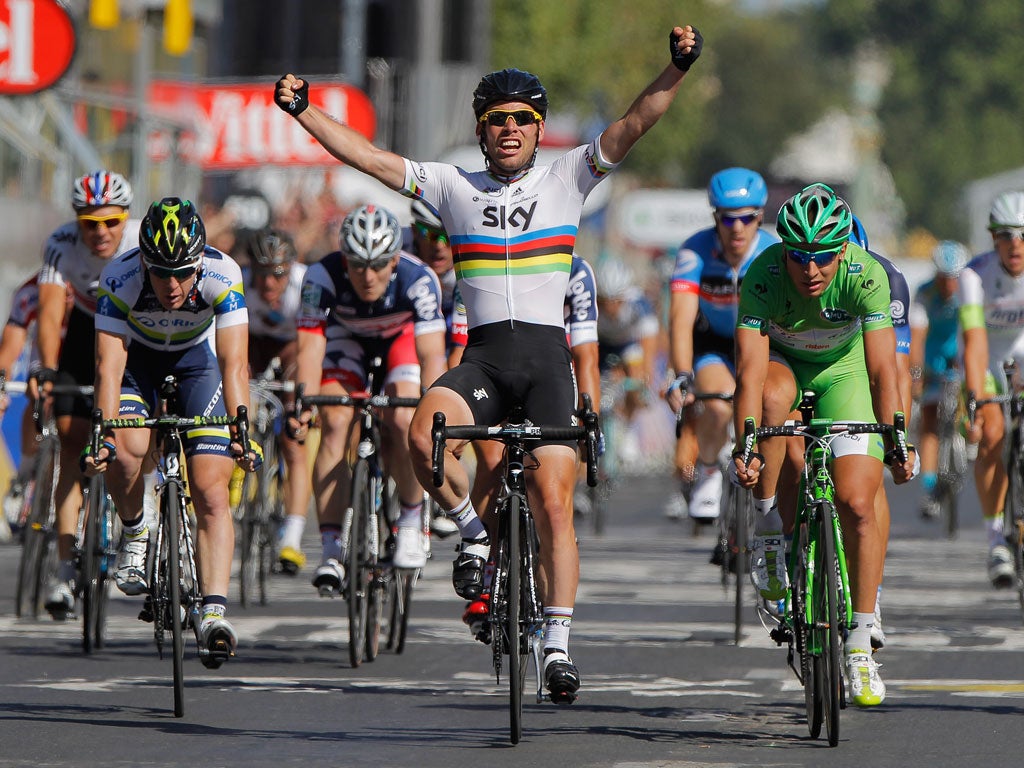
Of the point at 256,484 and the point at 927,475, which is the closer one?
the point at 256,484

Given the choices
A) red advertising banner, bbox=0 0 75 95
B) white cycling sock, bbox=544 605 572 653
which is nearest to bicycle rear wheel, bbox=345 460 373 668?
white cycling sock, bbox=544 605 572 653

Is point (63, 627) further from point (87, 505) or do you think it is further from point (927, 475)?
point (927, 475)

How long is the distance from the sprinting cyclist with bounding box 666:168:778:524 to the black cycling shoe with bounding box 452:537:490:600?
150 inches

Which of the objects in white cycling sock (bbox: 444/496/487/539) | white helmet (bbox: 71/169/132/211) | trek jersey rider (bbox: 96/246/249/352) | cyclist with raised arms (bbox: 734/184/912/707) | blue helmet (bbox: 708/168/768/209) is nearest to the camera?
cyclist with raised arms (bbox: 734/184/912/707)

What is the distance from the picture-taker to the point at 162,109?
31.8 metres

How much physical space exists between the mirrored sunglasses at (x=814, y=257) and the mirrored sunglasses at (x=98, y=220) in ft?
14.8

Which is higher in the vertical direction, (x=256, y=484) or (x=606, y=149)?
(x=606, y=149)

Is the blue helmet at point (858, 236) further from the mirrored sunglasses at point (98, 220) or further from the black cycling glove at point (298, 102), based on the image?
the mirrored sunglasses at point (98, 220)

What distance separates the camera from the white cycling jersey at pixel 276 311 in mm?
13953

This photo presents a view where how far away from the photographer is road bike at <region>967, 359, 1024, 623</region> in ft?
40.2

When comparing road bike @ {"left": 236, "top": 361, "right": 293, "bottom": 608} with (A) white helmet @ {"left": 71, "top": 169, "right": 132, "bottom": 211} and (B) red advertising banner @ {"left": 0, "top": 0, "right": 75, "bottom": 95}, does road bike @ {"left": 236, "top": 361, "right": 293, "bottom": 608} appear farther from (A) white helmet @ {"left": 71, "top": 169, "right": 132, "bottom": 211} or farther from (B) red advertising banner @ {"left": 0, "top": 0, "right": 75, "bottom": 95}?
(B) red advertising banner @ {"left": 0, "top": 0, "right": 75, "bottom": 95}

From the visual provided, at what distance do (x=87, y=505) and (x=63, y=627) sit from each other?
3.94 feet

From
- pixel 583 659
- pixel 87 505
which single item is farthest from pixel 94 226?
pixel 583 659

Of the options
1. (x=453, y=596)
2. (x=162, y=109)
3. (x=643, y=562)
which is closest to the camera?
(x=453, y=596)
